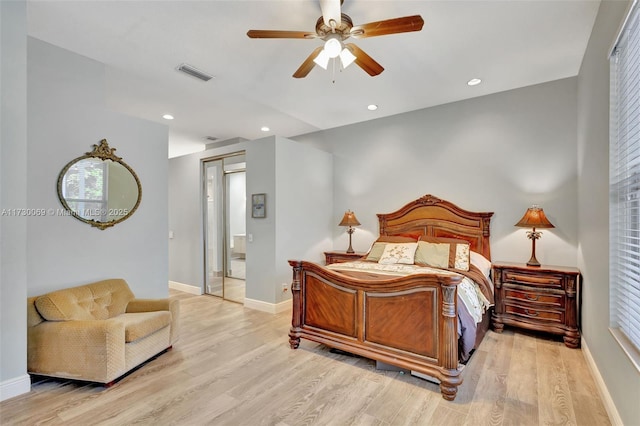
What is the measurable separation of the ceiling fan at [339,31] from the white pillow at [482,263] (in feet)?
8.19

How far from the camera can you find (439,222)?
4.31 metres

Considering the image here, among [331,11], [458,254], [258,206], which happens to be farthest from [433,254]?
[331,11]

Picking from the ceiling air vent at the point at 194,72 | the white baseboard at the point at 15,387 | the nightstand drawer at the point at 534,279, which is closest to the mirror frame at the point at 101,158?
the ceiling air vent at the point at 194,72

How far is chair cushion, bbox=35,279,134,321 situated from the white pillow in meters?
3.81

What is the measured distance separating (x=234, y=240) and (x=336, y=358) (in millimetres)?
2816

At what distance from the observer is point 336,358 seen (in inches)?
114

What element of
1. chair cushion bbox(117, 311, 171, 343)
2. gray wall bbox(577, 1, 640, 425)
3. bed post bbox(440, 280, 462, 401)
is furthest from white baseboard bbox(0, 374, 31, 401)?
gray wall bbox(577, 1, 640, 425)

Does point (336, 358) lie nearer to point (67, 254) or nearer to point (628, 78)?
point (67, 254)

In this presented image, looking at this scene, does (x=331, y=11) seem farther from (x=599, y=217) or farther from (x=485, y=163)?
(x=485, y=163)

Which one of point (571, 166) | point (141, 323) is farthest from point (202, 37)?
point (571, 166)

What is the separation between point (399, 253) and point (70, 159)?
3.68 m

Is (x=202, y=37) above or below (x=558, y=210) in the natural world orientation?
above

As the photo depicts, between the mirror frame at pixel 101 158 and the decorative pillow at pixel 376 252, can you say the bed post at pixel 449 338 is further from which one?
the mirror frame at pixel 101 158

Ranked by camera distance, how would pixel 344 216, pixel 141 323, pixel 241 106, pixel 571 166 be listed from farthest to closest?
pixel 344 216
pixel 241 106
pixel 571 166
pixel 141 323
